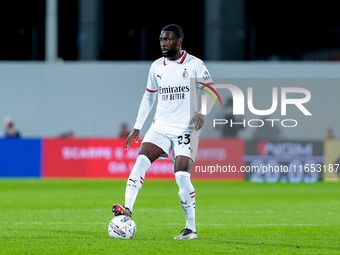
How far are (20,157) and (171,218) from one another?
10.2 metres

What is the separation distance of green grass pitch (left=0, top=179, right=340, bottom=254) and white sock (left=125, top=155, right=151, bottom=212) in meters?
0.42

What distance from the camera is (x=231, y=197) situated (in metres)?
15.7

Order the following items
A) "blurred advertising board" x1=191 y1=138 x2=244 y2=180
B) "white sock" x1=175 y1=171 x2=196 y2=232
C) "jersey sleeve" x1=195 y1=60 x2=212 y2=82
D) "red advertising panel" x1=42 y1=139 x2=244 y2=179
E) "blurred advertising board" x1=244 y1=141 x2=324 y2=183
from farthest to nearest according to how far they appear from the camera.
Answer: "red advertising panel" x1=42 y1=139 x2=244 y2=179 → "blurred advertising board" x1=191 y1=138 x2=244 y2=180 → "blurred advertising board" x1=244 y1=141 x2=324 y2=183 → "jersey sleeve" x1=195 y1=60 x2=212 y2=82 → "white sock" x1=175 y1=171 x2=196 y2=232

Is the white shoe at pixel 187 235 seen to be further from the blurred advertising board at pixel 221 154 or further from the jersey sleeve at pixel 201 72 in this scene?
the blurred advertising board at pixel 221 154

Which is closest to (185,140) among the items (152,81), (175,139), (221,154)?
(175,139)

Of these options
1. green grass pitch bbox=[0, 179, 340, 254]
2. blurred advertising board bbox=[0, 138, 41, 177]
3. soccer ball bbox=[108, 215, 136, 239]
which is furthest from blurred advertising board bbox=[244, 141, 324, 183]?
soccer ball bbox=[108, 215, 136, 239]

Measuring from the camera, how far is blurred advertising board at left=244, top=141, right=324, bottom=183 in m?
19.9

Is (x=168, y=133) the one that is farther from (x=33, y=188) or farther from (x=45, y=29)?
(x=45, y=29)

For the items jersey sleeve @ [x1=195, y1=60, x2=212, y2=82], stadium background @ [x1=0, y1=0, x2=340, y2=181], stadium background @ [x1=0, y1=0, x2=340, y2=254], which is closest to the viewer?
jersey sleeve @ [x1=195, y1=60, x2=212, y2=82]

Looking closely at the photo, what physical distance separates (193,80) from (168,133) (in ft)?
2.05

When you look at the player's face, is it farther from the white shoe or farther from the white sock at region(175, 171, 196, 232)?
the white shoe

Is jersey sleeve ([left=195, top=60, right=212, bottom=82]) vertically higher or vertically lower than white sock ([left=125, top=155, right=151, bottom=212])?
higher

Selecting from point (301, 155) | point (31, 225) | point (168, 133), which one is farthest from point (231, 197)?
point (168, 133)

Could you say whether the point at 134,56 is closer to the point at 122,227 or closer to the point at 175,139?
the point at 175,139
